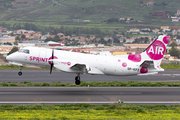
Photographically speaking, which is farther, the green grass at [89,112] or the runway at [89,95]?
the runway at [89,95]

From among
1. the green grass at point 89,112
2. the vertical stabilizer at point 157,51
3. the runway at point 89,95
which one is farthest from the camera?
the vertical stabilizer at point 157,51

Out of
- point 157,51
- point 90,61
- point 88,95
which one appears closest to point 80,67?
point 90,61

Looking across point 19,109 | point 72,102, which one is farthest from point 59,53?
point 19,109

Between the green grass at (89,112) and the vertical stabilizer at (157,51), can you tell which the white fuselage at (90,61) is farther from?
the green grass at (89,112)

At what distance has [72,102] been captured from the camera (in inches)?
1193

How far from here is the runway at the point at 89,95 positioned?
30984mm

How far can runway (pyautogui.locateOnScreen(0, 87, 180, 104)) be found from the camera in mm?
30984

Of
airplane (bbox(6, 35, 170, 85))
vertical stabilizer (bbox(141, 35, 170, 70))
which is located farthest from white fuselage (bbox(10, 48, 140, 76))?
vertical stabilizer (bbox(141, 35, 170, 70))

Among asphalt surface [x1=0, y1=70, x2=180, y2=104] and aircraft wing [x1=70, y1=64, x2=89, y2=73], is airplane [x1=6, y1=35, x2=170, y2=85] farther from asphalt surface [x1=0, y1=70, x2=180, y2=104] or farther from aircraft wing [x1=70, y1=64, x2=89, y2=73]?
asphalt surface [x1=0, y1=70, x2=180, y2=104]

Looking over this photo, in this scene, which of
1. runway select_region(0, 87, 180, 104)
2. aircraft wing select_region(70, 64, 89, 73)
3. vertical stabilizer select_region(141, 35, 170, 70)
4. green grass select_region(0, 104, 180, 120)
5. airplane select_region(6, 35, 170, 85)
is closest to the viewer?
green grass select_region(0, 104, 180, 120)

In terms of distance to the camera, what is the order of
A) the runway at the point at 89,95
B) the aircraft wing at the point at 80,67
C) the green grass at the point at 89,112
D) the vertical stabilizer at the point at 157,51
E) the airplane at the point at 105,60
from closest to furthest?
the green grass at the point at 89,112 → the runway at the point at 89,95 → the aircraft wing at the point at 80,67 → the airplane at the point at 105,60 → the vertical stabilizer at the point at 157,51

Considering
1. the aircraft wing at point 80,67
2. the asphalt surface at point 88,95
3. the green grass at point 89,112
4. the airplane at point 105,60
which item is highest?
the airplane at point 105,60

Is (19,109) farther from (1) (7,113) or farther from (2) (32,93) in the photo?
(2) (32,93)

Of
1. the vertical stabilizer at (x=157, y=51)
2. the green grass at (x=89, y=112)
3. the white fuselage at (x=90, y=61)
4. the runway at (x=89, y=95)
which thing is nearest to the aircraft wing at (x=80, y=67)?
the white fuselage at (x=90, y=61)
